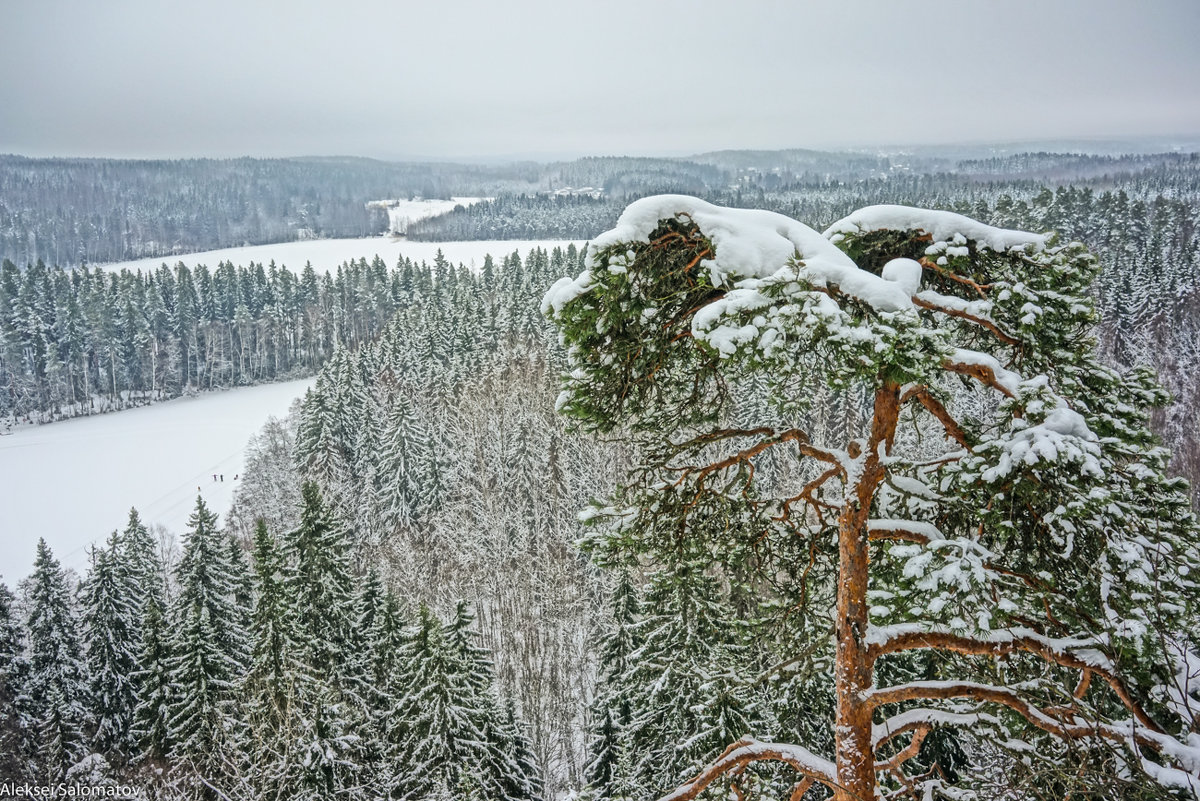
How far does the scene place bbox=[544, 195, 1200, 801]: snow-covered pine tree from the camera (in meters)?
3.88

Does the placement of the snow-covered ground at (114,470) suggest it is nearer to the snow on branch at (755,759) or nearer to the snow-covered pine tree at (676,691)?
the snow-covered pine tree at (676,691)

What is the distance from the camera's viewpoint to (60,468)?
59.7 metres

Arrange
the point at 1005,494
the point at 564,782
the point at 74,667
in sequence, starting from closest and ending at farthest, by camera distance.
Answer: the point at 1005,494
the point at 74,667
the point at 564,782

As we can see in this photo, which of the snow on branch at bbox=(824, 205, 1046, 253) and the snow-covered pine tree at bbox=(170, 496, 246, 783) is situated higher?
the snow on branch at bbox=(824, 205, 1046, 253)

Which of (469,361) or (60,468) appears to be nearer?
(469,361)

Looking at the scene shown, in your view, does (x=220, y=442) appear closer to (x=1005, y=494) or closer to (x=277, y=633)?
(x=277, y=633)

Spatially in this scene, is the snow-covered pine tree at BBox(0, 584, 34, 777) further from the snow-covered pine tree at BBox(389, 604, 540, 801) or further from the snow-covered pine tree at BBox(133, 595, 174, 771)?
the snow-covered pine tree at BBox(389, 604, 540, 801)

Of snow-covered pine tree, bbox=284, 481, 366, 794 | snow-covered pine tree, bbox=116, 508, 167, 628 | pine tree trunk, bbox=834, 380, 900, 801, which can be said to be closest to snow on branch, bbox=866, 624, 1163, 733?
pine tree trunk, bbox=834, 380, 900, 801

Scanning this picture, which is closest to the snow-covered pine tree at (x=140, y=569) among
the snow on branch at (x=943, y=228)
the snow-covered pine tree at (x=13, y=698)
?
the snow-covered pine tree at (x=13, y=698)

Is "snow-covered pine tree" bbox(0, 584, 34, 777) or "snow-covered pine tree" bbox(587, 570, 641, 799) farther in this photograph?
"snow-covered pine tree" bbox(0, 584, 34, 777)

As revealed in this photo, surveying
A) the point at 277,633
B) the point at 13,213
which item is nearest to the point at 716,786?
the point at 277,633

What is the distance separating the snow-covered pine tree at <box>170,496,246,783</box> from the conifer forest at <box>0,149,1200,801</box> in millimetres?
143

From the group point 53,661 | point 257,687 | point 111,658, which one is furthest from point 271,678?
point 53,661

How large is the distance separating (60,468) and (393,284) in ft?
146
